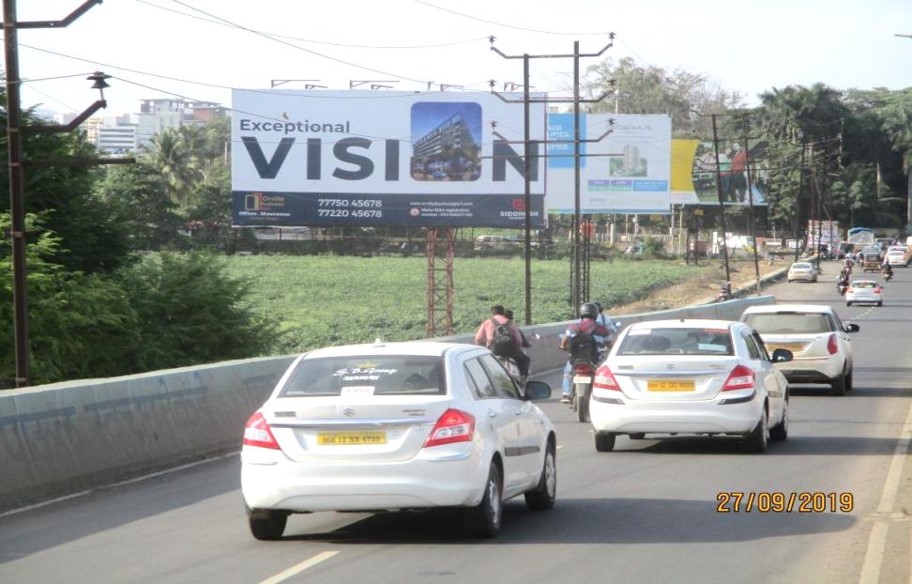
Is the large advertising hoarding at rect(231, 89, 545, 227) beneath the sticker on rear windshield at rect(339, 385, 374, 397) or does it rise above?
above

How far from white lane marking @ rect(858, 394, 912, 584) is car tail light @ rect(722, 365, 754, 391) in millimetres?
1687

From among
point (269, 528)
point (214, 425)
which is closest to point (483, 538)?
point (269, 528)

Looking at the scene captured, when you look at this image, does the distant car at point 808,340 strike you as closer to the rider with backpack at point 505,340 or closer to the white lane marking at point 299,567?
the rider with backpack at point 505,340

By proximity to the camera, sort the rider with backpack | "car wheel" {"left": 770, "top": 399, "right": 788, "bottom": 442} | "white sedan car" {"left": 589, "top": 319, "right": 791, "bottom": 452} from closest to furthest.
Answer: "white sedan car" {"left": 589, "top": 319, "right": 791, "bottom": 452} → "car wheel" {"left": 770, "top": 399, "right": 788, "bottom": 442} → the rider with backpack

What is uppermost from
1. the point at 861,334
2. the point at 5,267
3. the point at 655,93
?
the point at 655,93

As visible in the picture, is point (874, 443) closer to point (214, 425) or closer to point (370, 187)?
point (214, 425)

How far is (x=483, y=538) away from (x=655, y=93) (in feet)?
448

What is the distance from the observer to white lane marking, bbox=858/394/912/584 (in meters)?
8.75

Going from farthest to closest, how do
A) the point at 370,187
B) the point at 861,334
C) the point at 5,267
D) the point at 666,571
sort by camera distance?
1. the point at 370,187
2. the point at 861,334
3. the point at 5,267
4. the point at 666,571

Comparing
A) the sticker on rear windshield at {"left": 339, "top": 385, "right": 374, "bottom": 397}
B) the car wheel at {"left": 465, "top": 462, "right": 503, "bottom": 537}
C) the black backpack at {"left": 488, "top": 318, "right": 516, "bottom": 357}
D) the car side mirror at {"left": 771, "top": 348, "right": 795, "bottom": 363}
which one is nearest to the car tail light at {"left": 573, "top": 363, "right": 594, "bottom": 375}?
the black backpack at {"left": 488, "top": 318, "right": 516, "bottom": 357}

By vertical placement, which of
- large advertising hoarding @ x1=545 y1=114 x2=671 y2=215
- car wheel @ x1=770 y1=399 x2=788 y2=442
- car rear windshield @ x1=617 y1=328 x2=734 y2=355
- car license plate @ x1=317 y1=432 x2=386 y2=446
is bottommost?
car wheel @ x1=770 y1=399 x2=788 y2=442

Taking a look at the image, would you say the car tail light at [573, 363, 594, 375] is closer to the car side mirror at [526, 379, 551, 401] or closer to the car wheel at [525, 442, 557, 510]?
the car wheel at [525, 442, 557, 510]

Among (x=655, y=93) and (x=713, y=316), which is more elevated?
Answer: (x=655, y=93)

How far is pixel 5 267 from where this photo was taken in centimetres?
2573
